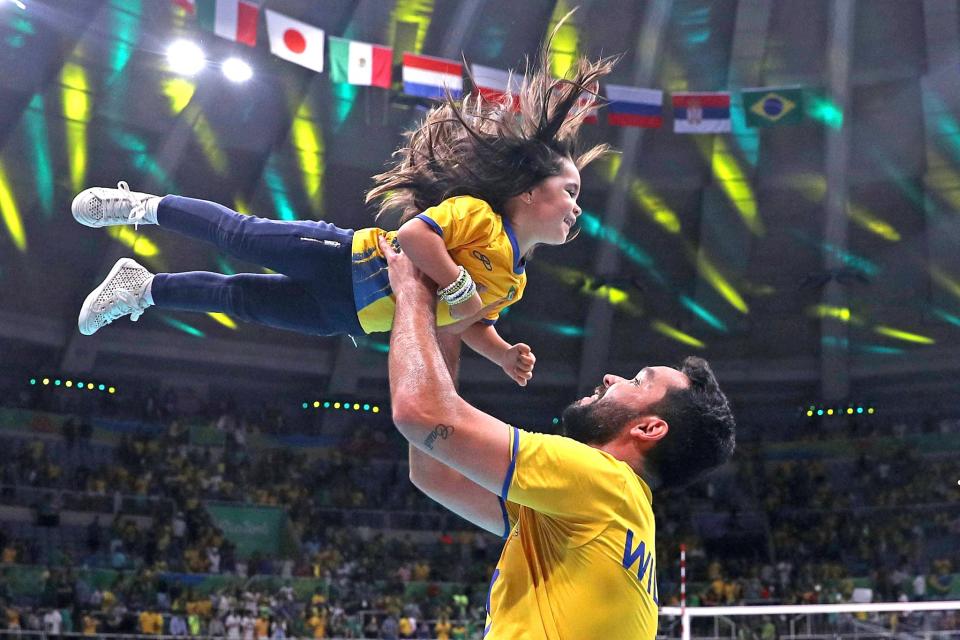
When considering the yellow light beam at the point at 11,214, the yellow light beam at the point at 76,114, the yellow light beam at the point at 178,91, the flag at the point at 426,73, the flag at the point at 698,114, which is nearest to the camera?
the flag at the point at 426,73

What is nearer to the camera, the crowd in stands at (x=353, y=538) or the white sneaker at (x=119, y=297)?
the white sneaker at (x=119, y=297)

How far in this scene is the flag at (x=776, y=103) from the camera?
20594 millimetres

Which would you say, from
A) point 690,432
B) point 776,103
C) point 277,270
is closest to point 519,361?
point 277,270

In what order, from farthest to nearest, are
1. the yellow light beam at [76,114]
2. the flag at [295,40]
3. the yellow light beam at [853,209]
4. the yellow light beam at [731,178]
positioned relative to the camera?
1. the yellow light beam at [853,209]
2. the yellow light beam at [731,178]
3. the yellow light beam at [76,114]
4. the flag at [295,40]

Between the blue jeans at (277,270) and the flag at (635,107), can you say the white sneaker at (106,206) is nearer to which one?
the blue jeans at (277,270)

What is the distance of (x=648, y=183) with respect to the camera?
980 inches

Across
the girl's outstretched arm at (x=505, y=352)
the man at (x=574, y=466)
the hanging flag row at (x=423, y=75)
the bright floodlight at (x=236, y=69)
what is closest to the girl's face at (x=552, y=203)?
the girl's outstretched arm at (x=505, y=352)

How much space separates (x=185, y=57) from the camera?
63.8 feet

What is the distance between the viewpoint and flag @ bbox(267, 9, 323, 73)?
59.8 ft

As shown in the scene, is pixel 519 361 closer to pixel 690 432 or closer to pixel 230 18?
pixel 690 432

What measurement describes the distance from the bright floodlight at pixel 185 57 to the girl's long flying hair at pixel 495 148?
16234mm

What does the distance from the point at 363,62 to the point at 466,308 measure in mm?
15956

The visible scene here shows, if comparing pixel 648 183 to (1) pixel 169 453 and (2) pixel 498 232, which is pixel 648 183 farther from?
(2) pixel 498 232

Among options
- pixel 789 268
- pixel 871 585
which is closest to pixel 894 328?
pixel 789 268
